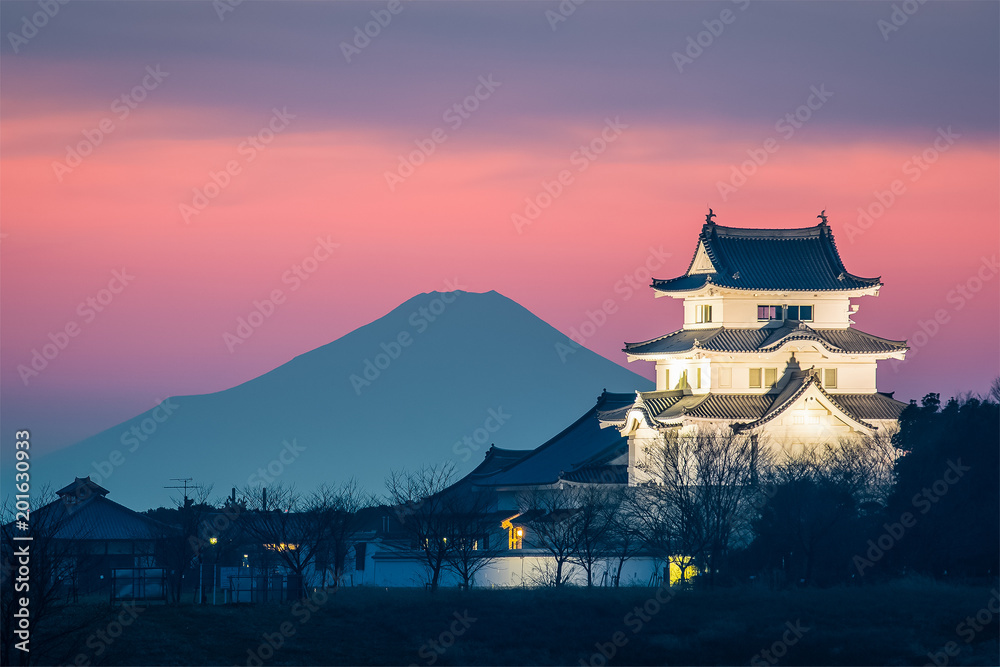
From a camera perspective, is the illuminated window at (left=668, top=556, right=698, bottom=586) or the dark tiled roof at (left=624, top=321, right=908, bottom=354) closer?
the illuminated window at (left=668, top=556, right=698, bottom=586)

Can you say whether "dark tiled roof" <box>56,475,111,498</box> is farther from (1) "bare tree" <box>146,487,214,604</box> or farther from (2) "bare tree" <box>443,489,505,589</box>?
(2) "bare tree" <box>443,489,505,589</box>

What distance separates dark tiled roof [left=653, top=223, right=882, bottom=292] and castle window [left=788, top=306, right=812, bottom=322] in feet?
3.15

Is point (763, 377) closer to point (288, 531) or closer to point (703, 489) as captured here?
point (703, 489)

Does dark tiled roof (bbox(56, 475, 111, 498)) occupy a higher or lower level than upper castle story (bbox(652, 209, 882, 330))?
lower

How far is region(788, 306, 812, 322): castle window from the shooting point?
64875 mm

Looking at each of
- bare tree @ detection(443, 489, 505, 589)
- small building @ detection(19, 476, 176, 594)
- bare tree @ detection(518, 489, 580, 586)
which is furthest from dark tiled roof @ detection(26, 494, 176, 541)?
bare tree @ detection(518, 489, 580, 586)

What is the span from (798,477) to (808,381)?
5076mm

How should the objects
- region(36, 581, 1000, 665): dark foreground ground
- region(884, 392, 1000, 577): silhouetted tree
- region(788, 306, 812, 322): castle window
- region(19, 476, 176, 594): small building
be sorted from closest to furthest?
1. region(36, 581, 1000, 665): dark foreground ground
2. region(884, 392, 1000, 577): silhouetted tree
3. region(788, 306, 812, 322): castle window
4. region(19, 476, 176, 594): small building

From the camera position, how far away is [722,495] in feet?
188

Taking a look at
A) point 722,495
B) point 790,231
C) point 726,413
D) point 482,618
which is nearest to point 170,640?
point 482,618

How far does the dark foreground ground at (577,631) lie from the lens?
142ft

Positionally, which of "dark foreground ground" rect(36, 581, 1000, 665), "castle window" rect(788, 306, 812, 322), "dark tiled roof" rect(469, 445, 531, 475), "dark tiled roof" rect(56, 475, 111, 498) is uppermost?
"castle window" rect(788, 306, 812, 322)

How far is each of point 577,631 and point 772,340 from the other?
20.5m

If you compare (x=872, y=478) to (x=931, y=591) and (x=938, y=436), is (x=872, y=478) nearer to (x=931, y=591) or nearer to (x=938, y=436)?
(x=938, y=436)
